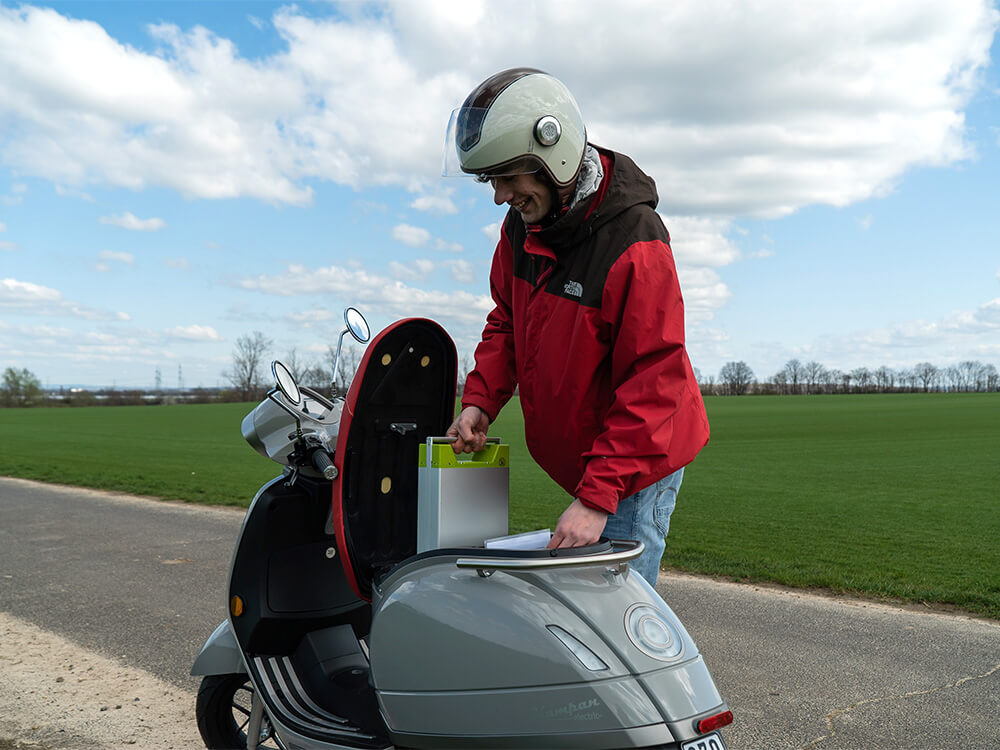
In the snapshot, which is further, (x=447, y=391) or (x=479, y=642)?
(x=447, y=391)

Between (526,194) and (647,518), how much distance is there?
0.96 meters

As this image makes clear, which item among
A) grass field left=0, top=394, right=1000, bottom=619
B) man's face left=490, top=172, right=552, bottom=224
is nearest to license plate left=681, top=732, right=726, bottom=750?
man's face left=490, top=172, right=552, bottom=224

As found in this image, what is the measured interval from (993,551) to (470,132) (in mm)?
7524

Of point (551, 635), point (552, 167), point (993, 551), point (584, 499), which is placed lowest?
point (993, 551)

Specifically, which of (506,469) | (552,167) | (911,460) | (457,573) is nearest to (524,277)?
(552,167)

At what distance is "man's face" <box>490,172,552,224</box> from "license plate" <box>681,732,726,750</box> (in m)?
1.37

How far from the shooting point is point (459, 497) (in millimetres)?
2307

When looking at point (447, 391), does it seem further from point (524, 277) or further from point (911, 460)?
point (911, 460)

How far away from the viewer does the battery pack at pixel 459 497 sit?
227 cm

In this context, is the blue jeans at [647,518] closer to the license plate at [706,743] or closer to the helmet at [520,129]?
the license plate at [706,743]

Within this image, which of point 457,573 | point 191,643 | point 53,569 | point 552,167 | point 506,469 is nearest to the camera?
point 457,573

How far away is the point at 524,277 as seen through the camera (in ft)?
8.17

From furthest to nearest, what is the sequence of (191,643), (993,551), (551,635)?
1. (993,551)
2. (191,643)
3. (551,635)

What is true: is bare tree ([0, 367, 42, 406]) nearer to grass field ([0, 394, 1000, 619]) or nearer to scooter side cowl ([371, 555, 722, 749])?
grass field ([0, 394, 1000, 619])
